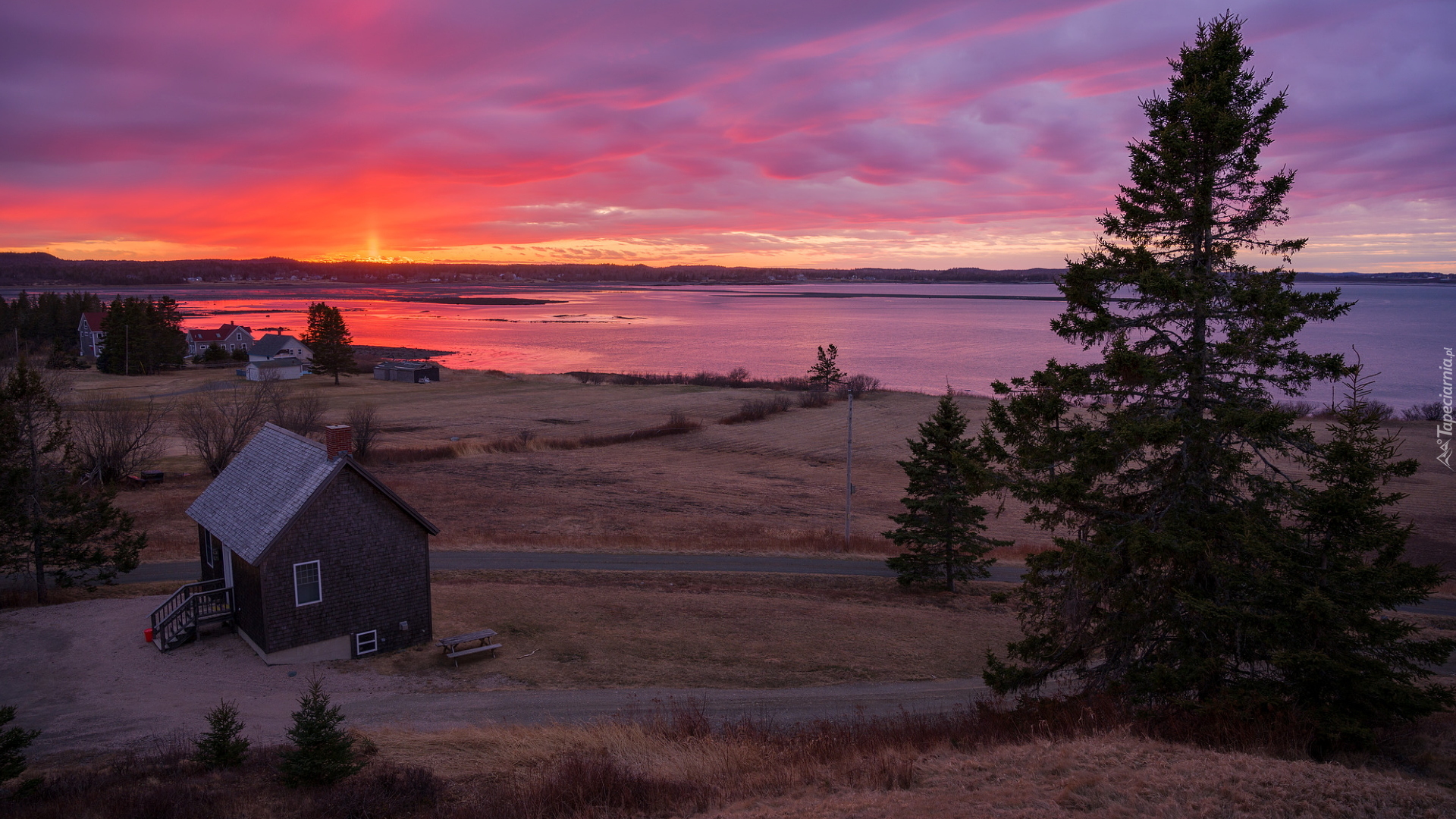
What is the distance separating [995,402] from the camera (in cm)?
1392

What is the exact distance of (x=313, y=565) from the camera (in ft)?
64.4

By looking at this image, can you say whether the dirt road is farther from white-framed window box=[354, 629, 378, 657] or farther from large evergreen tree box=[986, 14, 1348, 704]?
large evergreen tree box=[986, 14, 1348, 704]

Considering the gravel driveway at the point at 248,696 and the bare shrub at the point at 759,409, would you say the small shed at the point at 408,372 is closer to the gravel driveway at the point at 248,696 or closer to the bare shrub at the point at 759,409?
the bare shrub at the point at 759,409

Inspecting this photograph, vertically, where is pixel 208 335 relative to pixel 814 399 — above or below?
above

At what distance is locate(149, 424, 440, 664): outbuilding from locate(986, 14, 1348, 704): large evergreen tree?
15416 mm

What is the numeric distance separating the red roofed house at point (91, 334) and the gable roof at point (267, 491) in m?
108

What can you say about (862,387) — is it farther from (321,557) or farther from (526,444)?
(321,557)

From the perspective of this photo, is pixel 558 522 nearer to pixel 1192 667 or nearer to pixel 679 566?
pixel 679 566

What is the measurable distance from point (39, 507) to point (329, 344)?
7834cm

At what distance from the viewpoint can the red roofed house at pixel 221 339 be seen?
11062cm

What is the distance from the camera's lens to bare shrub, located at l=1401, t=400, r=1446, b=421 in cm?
7019

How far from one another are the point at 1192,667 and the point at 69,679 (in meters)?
23.1

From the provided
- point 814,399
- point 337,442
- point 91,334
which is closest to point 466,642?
point 337,442

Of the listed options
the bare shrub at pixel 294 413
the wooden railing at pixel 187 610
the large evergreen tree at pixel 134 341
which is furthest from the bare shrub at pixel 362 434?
the large evergreen tree at pixel 134 341
